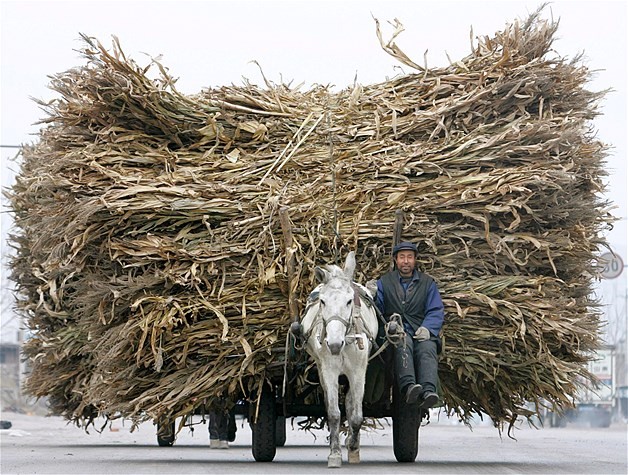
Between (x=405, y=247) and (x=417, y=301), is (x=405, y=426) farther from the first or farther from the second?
(x=405, y=247)

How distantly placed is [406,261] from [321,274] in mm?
832

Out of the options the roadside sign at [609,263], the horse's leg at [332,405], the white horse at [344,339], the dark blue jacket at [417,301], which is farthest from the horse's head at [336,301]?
the roadside sign at [609,263]

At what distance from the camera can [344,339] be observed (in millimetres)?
11516

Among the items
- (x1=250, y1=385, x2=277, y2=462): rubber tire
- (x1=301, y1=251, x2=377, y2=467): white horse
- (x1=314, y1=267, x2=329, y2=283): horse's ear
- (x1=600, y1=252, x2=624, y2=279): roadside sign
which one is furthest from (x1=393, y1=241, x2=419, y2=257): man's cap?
(x1=250, y1=385, x2=277, y2=462): rubber tire

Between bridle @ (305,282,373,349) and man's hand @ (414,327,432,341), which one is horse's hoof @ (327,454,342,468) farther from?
man's hand @ (414,327,432,341)

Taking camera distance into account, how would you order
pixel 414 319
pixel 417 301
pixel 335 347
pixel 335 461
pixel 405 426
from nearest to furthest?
pixel 335 347, pixel 335 461, pixel 417 301, pixel 414 319, pixel 405 426

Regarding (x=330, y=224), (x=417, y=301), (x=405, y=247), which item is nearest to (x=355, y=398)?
(x=417, y=301)

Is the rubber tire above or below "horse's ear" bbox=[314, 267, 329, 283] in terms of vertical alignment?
below

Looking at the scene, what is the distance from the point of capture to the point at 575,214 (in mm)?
12484

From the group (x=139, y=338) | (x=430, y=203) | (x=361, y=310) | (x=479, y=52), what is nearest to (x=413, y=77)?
(x=479, y=52)

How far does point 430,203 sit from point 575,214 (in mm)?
1445

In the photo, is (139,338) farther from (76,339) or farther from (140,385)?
(76,339)

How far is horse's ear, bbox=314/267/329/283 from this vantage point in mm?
11727

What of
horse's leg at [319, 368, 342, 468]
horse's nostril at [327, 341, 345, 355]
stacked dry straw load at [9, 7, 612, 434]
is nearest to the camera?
horse's nostril at [327, 341, 345, 355]
